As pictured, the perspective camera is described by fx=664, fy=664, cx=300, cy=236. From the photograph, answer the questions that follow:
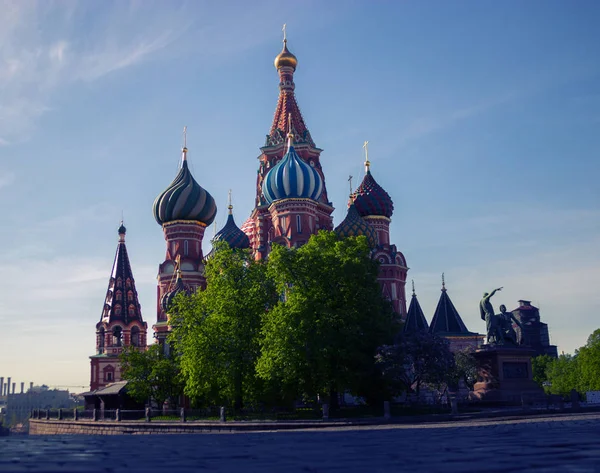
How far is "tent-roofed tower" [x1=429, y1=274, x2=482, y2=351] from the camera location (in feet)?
234

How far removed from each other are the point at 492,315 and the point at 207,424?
59.4 ft

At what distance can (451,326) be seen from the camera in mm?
73438

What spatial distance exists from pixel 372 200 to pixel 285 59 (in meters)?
21.1

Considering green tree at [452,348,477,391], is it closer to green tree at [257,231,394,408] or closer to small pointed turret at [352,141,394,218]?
green tree at [257,231,394,408]

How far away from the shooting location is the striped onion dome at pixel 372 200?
74.8m

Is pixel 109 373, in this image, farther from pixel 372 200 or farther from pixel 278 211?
pixel 372 200

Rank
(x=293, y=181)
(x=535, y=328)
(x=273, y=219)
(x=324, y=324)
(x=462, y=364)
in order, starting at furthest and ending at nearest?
(x=535, y=328)
(x=273, y=219)
(x=293, y=181)
(x=462, y=364)
(x=324, y=324)

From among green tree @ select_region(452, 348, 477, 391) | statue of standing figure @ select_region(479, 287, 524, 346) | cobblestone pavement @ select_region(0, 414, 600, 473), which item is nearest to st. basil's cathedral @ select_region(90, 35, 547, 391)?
green tree @ select_region(452, 348, 477, 391)

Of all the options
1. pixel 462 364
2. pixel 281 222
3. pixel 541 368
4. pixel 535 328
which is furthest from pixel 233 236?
pixel 535 328

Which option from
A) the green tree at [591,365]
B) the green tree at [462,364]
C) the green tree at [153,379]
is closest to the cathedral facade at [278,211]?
the green tree at [153,379]

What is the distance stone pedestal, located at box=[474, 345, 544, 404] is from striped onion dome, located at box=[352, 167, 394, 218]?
36.9 meters

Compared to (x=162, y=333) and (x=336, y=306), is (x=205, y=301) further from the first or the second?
(x=162, y=333)

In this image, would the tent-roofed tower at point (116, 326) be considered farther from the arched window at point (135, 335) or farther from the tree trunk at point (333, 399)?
the tree trunk at point (333, 399)

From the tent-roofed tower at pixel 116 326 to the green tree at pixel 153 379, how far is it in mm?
31740
